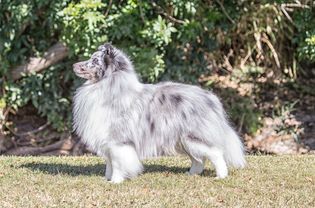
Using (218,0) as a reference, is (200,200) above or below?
below

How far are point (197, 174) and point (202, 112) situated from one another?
77 centimetres

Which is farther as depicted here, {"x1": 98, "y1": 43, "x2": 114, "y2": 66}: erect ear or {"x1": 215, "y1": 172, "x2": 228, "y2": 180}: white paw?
{"x1": 215, "y1": 172, "x2": 228, "y2": 180}: white paw

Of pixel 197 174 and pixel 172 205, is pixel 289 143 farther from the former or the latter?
pixel 172 205

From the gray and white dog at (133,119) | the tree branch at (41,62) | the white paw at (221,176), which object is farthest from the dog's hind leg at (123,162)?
the tree branch at (41,62)

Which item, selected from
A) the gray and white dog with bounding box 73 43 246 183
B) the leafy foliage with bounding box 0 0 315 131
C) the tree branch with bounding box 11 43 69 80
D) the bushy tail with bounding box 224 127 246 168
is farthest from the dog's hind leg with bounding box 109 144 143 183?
the tree branch with bounding box 11 43 69 80

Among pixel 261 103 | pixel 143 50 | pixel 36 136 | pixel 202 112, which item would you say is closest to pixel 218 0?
pixel 143 50

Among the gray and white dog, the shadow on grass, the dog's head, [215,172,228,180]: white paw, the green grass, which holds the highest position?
the dog's head

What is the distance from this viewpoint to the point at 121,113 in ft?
22.4

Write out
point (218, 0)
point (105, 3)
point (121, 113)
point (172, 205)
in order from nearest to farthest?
point (172, 205)
point (121, 113)
point (105, 3)
point (218, 0)

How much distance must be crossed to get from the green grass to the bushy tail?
0.13 m

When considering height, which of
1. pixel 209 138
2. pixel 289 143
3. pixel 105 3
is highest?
pixel 105 3

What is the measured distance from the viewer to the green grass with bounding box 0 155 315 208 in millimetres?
6215

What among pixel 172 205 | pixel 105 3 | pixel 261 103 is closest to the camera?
pixel 172 205

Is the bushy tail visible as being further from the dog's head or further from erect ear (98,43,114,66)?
erect ear (98,43,114,66)
